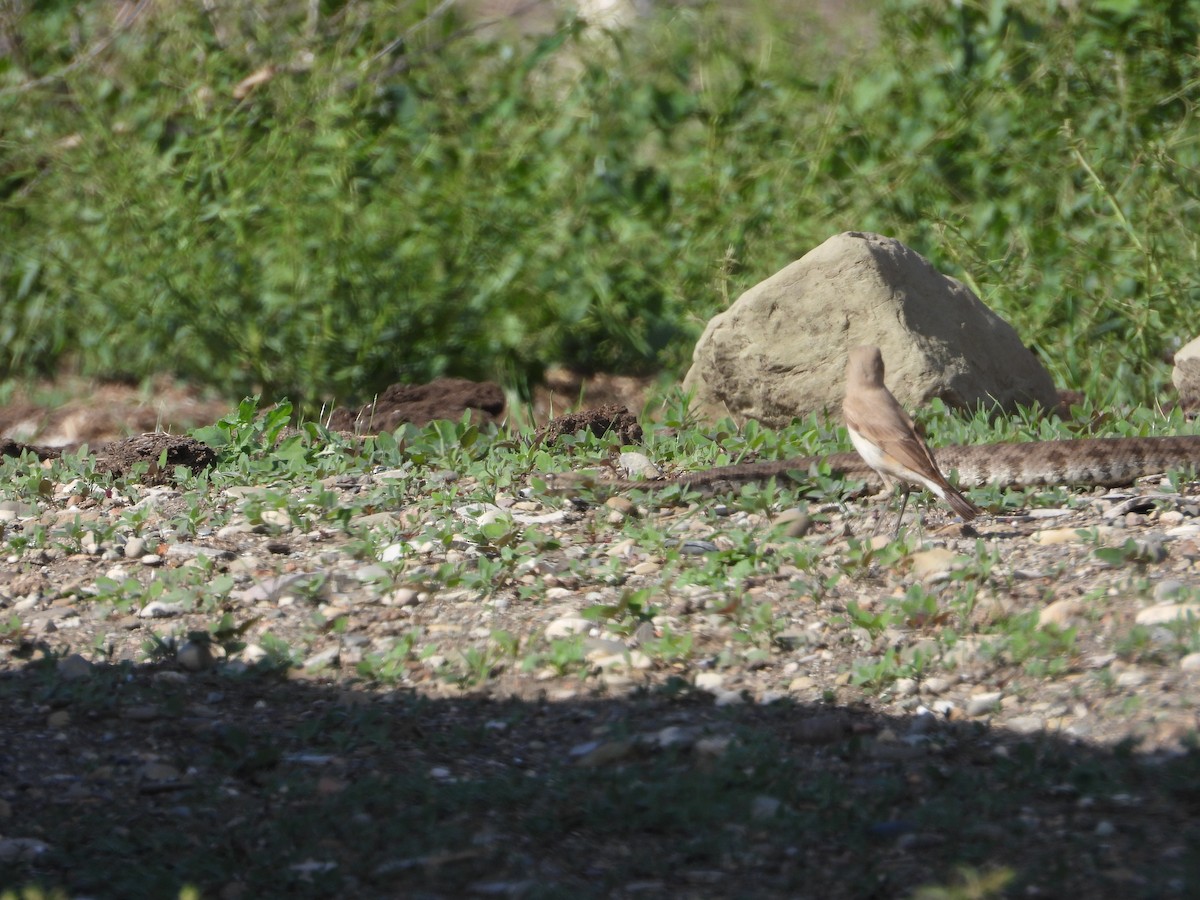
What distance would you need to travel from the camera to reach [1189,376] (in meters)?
7.09

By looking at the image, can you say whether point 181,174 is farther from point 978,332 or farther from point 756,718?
point 756,718

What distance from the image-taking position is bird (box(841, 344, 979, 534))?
499cm

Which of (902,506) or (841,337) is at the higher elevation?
(841,337)

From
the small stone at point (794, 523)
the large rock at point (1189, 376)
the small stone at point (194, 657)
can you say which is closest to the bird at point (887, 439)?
the small stone at point (794, 523)

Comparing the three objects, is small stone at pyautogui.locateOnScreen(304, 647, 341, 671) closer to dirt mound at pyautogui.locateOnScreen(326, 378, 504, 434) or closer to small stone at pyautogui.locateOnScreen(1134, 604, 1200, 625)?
small stone at pyautogui.locateOnScreen(1134, 604, 1200, 625)

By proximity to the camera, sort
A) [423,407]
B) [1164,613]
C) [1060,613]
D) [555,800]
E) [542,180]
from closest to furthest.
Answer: [555,800]
[1164,613]
[1060,613]
[423,407]
[542,180]

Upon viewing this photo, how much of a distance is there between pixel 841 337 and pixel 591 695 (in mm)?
3431

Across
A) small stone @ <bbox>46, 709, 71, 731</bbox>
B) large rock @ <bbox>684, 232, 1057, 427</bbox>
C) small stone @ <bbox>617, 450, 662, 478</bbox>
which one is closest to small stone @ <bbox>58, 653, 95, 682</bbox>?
small stone @ <bbox>46, 709, 71, 731</bbox>

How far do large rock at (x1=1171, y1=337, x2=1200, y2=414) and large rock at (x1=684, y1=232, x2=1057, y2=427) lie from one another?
824 millimetres

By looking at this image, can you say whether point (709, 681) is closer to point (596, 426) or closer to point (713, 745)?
point (713, 745)

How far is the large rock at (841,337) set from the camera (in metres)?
6.96

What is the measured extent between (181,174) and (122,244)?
56 cm

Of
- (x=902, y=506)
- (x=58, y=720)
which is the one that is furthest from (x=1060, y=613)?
(x=58, y=720)

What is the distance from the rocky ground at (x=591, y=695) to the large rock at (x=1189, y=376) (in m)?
1.58
